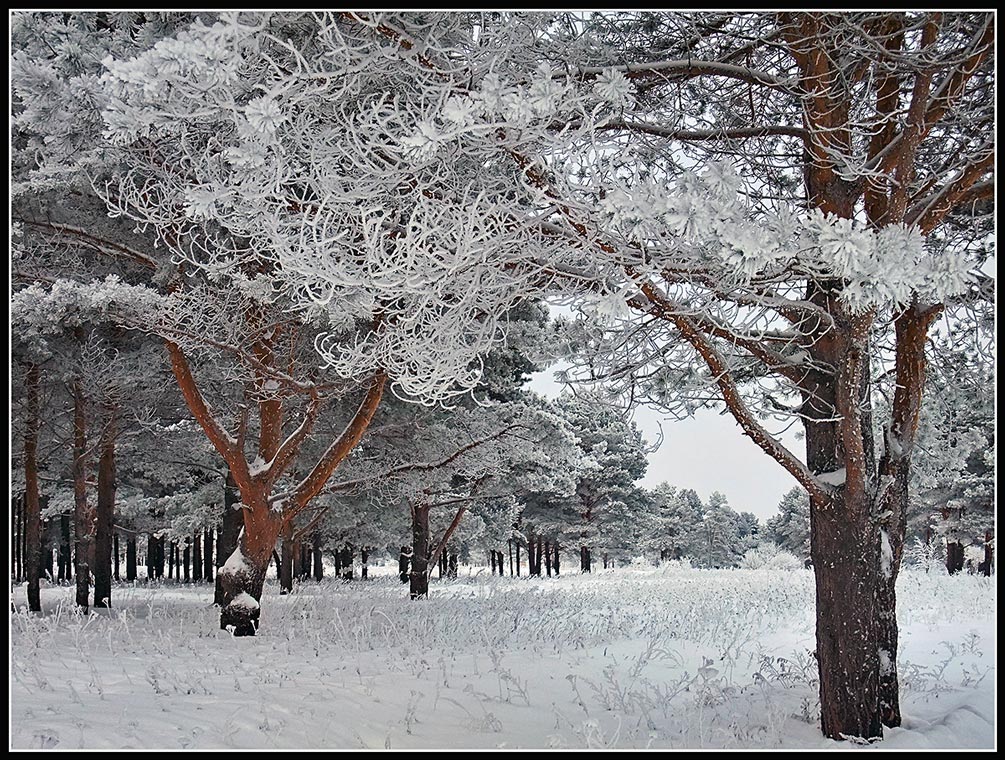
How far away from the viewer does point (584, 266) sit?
4.70 m

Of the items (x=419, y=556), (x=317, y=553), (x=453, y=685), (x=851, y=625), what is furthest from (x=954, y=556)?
(x=851, y=625)

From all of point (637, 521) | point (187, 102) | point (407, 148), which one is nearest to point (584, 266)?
point (407, 148)

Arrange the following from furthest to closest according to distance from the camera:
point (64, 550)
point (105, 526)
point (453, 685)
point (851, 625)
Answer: point (64, 550), point (105, 526), point (453, 685), point (851, 625)

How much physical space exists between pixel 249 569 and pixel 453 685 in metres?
3.40

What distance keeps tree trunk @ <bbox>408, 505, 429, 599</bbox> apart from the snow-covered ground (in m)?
4.31

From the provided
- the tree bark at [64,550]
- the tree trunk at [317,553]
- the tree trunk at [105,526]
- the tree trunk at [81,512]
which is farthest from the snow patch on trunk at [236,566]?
the tree bark at [64,550]

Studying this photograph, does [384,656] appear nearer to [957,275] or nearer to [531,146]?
[531,146]

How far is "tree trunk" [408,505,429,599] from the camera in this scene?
51.7 feet

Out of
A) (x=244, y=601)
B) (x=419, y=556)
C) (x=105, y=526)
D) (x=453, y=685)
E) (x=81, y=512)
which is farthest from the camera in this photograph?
(x=419, y=556)

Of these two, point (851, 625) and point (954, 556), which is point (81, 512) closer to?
point (851, 625)

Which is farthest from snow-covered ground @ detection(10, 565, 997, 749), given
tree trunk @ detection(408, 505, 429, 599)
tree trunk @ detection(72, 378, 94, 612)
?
tree trunk @ detection(408, 505, 429, 599)

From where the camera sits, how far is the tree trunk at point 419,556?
1577cm

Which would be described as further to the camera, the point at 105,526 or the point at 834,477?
the point at 105,526

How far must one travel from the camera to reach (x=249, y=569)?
29.2 ft
